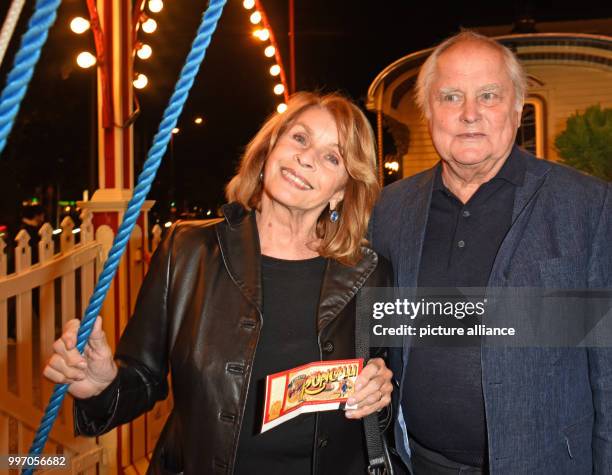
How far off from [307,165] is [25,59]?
144 centimetres

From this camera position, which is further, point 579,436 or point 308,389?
point 579,436

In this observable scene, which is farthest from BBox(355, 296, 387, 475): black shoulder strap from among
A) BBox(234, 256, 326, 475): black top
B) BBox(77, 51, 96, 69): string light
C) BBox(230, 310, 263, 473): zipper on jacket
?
BBox(77, 51, 96, 69): string light

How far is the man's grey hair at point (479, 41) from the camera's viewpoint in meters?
2.53

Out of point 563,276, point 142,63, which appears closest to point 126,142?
point 142,63

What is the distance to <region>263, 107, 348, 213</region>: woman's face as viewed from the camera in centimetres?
219

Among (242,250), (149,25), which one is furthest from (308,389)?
(149,25)

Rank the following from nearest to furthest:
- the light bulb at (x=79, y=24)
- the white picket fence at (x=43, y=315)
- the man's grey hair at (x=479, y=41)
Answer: the man's grey hair at (x=479, y=41) → the white picket fence at (x=43, y=315) → the light bulb at (x=79, y=24)

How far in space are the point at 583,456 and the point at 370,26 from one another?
34305 millimetres

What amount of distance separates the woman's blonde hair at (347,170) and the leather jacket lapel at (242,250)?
0.11 m

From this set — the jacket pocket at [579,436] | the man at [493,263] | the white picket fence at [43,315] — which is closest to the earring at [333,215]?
the man at [493,263]

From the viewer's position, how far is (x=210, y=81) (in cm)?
3694

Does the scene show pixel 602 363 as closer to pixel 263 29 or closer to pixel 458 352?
pixel 458 352

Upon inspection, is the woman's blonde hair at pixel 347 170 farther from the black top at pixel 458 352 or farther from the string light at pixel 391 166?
the string light at pixel 391 166

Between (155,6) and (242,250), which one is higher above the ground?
(155,6)
